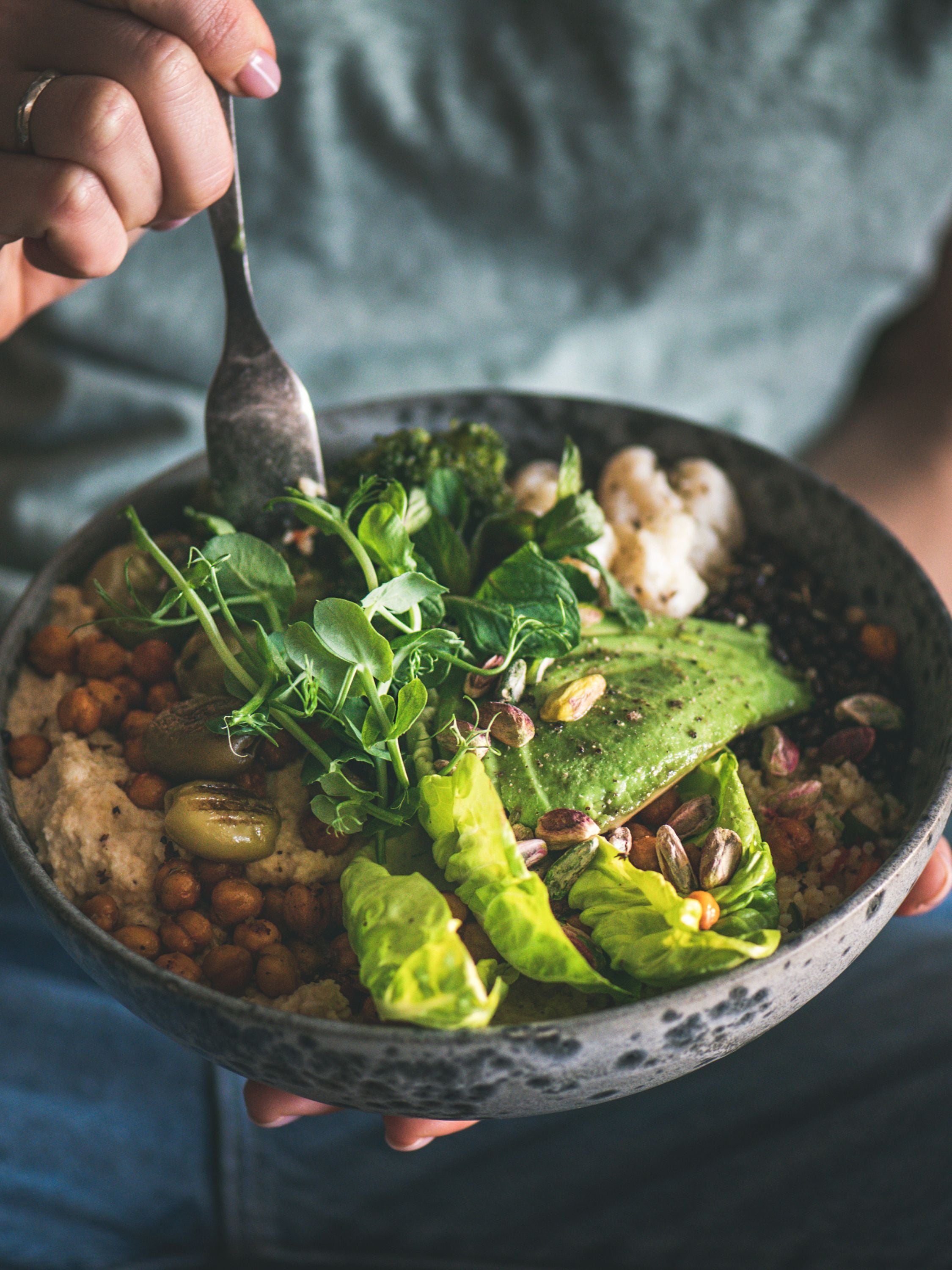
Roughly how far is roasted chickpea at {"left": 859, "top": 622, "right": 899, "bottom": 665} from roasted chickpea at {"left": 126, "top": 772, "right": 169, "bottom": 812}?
784 mm

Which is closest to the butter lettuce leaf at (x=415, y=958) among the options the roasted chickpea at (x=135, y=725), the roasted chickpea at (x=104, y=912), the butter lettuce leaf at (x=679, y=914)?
the butter lettuce leaf at (x=679, y=914)

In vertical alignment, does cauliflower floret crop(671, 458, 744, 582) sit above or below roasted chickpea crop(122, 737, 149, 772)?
above

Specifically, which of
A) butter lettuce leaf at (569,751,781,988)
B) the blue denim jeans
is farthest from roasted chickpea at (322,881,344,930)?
the blue denim jeans

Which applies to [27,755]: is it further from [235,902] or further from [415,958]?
[415,958]

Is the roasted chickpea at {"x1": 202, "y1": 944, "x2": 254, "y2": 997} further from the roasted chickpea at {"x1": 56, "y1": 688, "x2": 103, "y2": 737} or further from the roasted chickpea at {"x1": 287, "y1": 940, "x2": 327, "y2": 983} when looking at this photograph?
the roasted chickpea at {"x1": 56, "y1": 688, "x2": 103, "y2": 737}

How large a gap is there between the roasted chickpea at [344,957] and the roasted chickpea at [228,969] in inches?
3.0

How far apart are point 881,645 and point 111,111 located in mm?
949

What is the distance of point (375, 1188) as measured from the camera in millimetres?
1506

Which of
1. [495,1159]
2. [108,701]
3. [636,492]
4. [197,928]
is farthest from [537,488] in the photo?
[495,1159]

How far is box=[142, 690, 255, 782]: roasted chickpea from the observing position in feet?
3.23

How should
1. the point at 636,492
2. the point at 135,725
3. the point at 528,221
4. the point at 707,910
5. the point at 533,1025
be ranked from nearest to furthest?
the point at 533,1025 < the point at 707,910 < the point at 135,725 < the point at 636,492 < the point at 528,221

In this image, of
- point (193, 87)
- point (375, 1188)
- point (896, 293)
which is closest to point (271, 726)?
point (193, 87)

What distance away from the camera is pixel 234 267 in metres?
1.09

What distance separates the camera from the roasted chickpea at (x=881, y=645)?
3.81 ft
